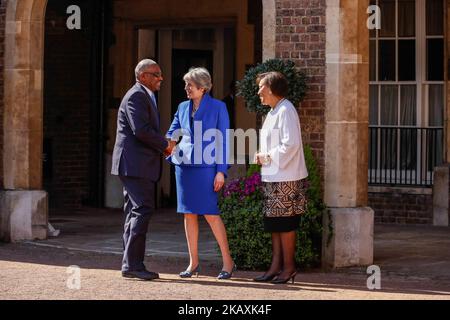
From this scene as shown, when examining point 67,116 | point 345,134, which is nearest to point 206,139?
point 345,134

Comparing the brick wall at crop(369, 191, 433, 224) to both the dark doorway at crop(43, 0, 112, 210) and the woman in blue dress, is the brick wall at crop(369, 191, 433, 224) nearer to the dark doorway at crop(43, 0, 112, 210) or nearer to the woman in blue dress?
the dark doorway at crop(43, 0, 112, 210)

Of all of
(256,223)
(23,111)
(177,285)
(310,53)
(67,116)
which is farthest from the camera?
(67,116)

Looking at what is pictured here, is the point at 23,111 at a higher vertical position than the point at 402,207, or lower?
higher

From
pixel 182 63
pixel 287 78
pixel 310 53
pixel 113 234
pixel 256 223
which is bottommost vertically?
pixel 113 234

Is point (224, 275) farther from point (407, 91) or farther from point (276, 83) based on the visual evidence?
point (407, 91)

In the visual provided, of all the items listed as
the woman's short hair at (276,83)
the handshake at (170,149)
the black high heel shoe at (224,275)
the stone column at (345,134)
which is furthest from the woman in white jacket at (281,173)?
the stone column at (345,134)

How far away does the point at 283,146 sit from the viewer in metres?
10.2

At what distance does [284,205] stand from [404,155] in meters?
6.29

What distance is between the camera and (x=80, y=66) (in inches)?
727

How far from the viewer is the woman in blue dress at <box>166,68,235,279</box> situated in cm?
1048

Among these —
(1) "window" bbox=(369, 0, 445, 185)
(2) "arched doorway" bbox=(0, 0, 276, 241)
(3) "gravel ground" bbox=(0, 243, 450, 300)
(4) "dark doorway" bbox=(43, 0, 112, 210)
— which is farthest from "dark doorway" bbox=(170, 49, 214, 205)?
(3) "gravel ground" bbox=(0, 243, 450, 300)

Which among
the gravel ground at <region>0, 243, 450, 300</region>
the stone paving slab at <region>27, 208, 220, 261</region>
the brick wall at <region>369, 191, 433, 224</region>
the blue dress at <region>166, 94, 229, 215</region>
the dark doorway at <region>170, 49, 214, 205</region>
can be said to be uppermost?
the dark doorway at <region>170, 49, 214, 205</region>

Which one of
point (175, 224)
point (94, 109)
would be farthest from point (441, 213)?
point (94, 109)

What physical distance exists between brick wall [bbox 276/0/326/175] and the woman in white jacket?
113 cm
